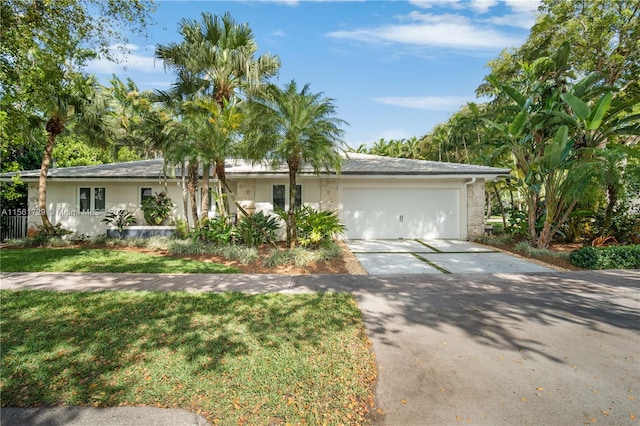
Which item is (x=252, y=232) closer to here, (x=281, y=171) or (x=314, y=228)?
(x=314, y=228)

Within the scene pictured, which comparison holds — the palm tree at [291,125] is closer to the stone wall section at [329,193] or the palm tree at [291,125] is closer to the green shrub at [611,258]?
the stone wall section at [329,193]

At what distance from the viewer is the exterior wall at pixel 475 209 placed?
41.0ft

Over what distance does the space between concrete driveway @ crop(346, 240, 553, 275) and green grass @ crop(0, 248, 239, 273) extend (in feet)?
14.3

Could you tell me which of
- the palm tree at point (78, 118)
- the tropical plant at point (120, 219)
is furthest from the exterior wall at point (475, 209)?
the palm tree at point (78, 118)

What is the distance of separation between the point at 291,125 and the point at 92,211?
1145cm

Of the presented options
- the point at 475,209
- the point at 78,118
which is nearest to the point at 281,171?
the point at 78,118

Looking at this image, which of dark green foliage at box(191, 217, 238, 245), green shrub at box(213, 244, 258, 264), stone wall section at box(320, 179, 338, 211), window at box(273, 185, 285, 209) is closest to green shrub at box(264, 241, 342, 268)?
green shrub at box(213, 244, 258, 264)

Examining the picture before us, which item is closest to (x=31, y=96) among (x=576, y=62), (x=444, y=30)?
(x=444, y=30)

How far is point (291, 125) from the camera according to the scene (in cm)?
822

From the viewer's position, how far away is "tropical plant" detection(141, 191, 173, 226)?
41.5 ft

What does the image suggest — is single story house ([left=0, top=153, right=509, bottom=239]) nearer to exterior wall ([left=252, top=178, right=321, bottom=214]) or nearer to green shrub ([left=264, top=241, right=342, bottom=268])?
exterior wall ([left=252, top=178, right=321, bottom=214])

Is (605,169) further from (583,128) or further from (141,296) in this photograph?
(141,296)

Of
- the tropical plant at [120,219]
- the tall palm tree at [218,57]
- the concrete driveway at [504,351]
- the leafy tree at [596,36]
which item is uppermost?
the leafy tree at [596,36]

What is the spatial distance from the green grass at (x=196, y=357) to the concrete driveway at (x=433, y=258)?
3.51 meters
